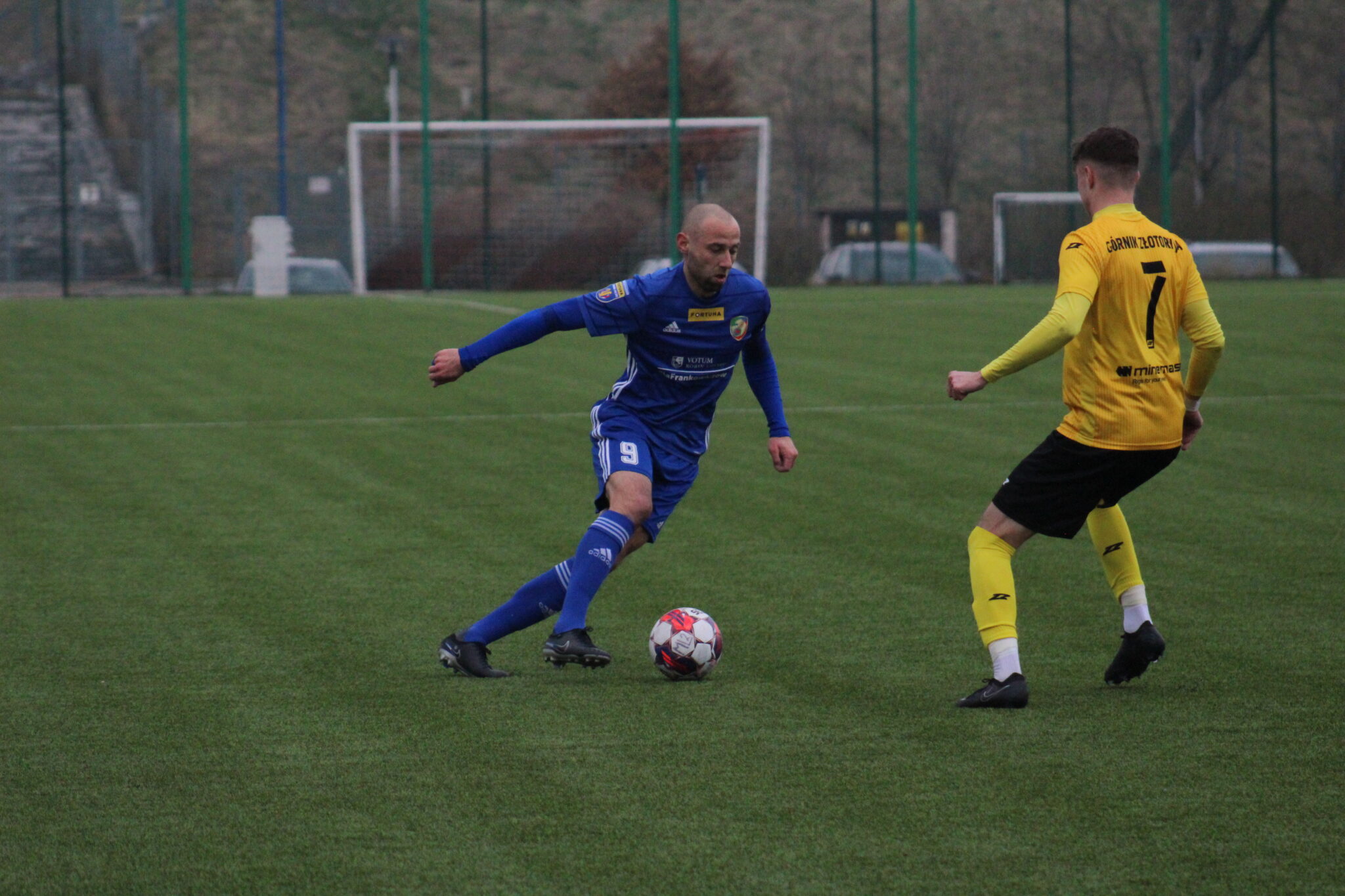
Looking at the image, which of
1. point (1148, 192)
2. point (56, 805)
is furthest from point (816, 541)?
point (1148, 192)

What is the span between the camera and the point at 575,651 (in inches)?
232

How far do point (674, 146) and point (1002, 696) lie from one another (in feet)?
89.4

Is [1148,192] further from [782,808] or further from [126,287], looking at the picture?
[782,808]

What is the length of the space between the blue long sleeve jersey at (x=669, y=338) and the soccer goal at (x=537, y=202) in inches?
1003

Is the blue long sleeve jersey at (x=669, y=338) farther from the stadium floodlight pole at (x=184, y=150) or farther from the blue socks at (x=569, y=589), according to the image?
the stadium floodlight pole at (x=184, y=150)

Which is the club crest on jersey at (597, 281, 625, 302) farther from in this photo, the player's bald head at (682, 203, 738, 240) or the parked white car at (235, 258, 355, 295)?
the parked white car at (235, 258, 355, 295)

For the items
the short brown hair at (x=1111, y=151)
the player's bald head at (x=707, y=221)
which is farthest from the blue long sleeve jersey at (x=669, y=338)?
the short brown hair at (x=1111, y=151)

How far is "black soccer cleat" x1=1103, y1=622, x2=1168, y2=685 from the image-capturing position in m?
5.75

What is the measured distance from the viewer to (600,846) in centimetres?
419

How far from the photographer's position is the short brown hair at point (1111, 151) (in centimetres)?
545

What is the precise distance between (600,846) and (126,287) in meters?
32.5

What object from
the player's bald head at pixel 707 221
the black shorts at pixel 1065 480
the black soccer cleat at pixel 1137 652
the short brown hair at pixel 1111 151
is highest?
the short brown hair at pixel 1111 151

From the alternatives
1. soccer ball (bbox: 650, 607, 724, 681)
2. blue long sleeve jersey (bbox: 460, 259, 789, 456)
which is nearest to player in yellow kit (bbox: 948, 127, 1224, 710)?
soccer ball (bbox: 650, 607, 724, 681)

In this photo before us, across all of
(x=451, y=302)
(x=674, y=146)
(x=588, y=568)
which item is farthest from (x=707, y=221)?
(x=674, y=146)
